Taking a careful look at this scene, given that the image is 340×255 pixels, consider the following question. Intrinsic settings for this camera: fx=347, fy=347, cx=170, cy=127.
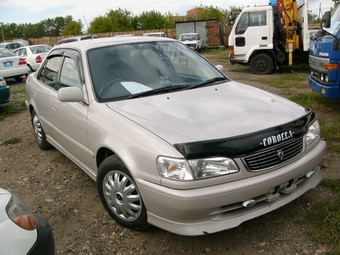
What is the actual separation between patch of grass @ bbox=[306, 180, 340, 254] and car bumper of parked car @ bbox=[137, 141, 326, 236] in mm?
388

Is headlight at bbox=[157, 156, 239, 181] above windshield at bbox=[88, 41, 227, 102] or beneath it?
beneath

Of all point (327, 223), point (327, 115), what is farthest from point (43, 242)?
point (327, 115)

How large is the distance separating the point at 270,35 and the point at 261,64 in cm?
108

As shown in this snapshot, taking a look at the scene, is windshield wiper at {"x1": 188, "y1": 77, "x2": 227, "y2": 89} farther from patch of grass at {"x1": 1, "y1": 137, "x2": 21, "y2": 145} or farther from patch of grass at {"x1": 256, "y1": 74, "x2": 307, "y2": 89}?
patch of grass at {"x1": 256, "y1": 74, "x2": 307, "y2": 89}

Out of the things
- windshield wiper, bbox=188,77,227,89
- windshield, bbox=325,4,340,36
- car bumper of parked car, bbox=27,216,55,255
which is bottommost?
car bumper of parked car, bbox=27,216,55,255

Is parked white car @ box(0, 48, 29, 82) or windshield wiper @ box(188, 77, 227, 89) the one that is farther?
parked white car @ box(0, 48, 29, 82)

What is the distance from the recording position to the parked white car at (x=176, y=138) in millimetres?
2459

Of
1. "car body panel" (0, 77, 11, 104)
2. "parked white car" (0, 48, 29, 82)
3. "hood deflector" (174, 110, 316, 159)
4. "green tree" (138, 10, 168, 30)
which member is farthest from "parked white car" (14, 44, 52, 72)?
"green tree" (138, 10, 168, 30)

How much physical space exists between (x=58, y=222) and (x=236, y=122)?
6.45 ft

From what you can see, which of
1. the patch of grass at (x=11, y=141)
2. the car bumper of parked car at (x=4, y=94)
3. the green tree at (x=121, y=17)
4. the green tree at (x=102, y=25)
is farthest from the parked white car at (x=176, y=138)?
→ the green tree at (x=121, y=17)

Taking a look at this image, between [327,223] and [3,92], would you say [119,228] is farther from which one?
[3,92]

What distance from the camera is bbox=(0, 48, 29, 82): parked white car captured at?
11.9 metres

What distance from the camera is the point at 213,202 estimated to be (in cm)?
242

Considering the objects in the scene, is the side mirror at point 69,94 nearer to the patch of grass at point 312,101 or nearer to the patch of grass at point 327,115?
the patch of grass at point 327,115
